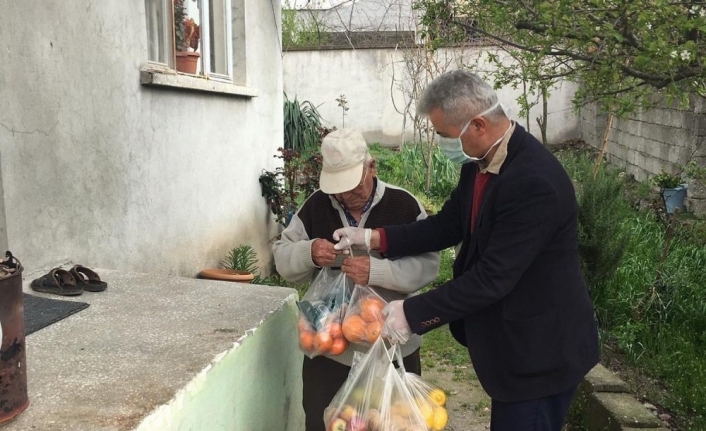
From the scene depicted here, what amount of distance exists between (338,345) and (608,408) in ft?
5.89

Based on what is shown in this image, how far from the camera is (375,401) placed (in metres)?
1.93

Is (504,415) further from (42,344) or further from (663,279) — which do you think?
(663,279)

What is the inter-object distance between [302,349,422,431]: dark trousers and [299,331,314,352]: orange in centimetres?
27

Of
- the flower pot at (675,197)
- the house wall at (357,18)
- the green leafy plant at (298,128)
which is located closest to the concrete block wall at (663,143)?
the flower pot at (675,197)

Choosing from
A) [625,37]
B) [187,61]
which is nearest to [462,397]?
[625,37]

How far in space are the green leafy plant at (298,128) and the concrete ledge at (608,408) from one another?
752cm

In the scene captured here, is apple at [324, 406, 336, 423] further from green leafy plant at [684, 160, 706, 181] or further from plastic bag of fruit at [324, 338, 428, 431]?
green leafy plant at [684, 160, 706, 181]

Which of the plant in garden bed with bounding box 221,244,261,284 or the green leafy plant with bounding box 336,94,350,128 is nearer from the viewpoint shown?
the plant in garden bed with bounding box 221,244,261,284

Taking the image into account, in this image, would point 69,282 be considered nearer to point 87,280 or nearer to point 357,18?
point 87,280

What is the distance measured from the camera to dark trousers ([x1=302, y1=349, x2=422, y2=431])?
2.36 m

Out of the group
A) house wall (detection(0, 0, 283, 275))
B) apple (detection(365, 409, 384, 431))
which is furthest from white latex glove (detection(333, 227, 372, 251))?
house wall (detection(0, 0, 283, 275))

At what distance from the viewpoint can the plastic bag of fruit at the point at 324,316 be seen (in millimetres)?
2074

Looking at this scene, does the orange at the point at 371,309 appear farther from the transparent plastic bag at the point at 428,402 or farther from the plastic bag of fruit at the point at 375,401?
the transparent plastic bag at the point at 428,402

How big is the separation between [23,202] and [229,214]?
8.43 feet
